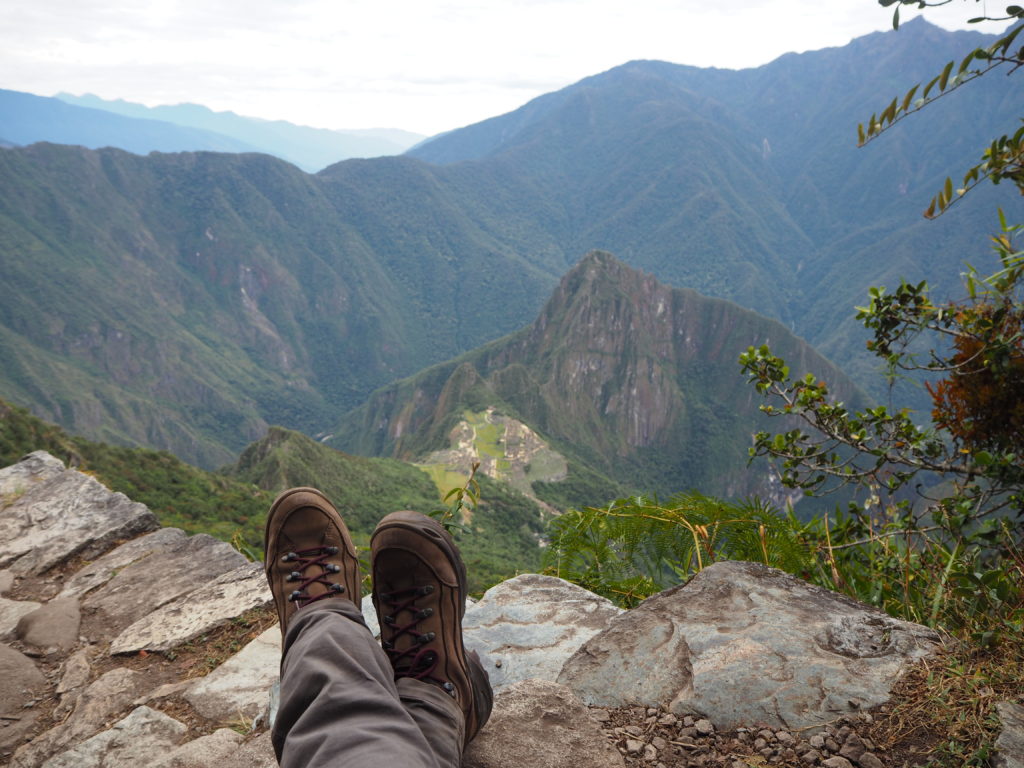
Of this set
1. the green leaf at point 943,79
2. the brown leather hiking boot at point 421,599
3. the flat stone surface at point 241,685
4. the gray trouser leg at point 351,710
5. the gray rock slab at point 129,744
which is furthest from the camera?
the flat stone surface at point 241,685

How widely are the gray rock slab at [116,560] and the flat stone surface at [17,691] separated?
699mm

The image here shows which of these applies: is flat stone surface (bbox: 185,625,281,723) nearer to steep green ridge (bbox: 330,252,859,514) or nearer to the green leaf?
the green leaf

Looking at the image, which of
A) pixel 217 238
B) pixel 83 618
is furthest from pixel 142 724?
pixel 217 238

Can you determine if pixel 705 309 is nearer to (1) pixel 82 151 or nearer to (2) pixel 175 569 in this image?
(2) pixel 175 569

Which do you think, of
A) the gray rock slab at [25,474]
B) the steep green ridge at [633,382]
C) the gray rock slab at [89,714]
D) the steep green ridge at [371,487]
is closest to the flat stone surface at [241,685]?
the gray rock slab at [89,714]

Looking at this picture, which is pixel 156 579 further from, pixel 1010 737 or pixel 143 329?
pixel 143 329

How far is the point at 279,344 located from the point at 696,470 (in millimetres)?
123606

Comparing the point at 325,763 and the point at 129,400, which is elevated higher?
the point at 325,763

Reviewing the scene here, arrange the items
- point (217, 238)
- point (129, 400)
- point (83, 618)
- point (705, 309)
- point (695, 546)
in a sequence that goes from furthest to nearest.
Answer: point (217, 238) → point (705, 309) → point (129, 400) → point (83, 618) → point (695, 546)

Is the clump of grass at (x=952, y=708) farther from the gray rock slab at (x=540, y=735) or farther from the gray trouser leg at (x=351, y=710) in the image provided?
the gray trouser leg at (x=351, y=710)

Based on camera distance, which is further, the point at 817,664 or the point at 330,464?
the point at 330,464

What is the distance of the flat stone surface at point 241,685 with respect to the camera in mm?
2749

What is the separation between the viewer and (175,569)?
160 inches

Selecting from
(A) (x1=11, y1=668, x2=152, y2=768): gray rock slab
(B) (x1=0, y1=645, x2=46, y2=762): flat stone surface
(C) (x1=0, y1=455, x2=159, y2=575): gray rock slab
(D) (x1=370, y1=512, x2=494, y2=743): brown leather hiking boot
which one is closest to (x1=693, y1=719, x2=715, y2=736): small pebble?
(D) (x1=370, y1=512, x2=494, y2=743): brown leather hiking boot
